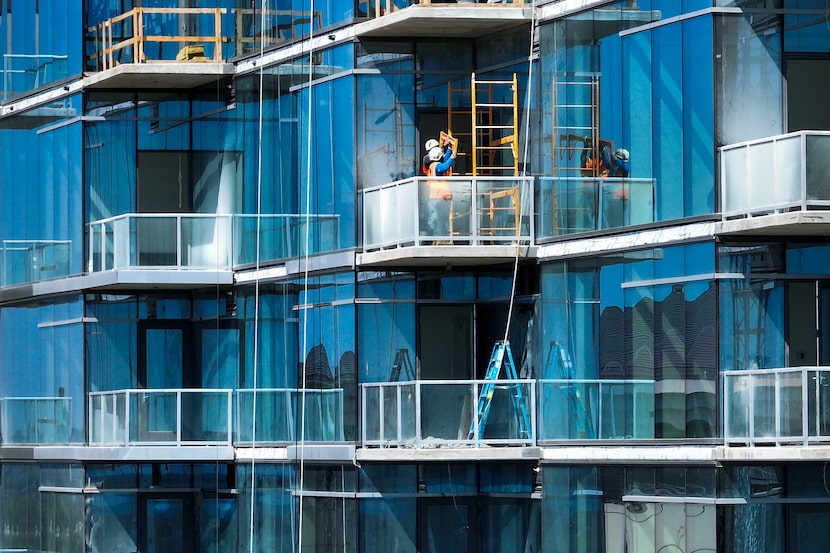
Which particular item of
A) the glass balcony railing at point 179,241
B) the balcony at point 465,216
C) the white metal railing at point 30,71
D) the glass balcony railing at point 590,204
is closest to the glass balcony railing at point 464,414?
the balcony at point 465,216

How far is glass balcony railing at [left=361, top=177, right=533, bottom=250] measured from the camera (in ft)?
130

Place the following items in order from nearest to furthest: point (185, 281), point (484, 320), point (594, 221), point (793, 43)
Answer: point (793, 43)
point (594, 221)
point (484, 320)
point (185, 281)

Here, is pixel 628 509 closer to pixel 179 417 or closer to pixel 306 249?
pixel 306 249

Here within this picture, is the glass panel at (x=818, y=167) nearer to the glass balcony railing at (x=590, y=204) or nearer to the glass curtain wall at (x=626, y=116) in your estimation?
the glass curtain wall at (x=626, y=116)

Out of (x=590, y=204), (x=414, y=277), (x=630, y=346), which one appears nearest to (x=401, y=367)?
(x=414, y=277)

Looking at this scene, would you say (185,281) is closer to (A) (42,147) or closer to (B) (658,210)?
(A) (42,147)

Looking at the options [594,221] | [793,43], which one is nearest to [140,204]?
[594,221]

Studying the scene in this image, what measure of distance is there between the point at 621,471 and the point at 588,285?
3.00 metres

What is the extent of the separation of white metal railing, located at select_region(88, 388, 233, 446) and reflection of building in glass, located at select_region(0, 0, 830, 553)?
0.07 meters

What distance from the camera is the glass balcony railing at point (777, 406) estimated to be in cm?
3494

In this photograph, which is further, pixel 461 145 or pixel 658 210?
pixel 461 145

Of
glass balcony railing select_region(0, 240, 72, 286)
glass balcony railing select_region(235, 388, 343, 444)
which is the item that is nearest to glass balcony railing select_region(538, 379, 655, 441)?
glass balcony railing select_region(235, 388, 343, 444)

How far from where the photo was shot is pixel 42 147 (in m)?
48.3

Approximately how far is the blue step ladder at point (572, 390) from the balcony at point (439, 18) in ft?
17.5
